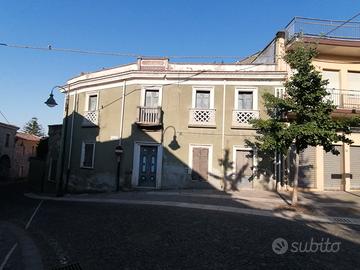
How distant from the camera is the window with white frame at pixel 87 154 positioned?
2058 cm

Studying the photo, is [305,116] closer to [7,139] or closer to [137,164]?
[137,164]

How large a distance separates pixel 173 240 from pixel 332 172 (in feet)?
41.6

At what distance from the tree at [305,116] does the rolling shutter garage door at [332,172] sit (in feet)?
17.1

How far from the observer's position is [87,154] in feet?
68.7

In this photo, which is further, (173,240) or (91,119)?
(91,119)

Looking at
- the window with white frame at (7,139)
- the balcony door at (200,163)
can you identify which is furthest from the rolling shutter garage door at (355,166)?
the window with white frame at (7,139)

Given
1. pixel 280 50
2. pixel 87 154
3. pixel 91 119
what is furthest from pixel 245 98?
pixel 87 154

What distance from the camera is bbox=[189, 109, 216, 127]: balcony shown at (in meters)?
18.4

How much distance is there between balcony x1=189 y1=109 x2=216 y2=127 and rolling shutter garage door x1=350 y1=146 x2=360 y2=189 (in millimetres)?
6983

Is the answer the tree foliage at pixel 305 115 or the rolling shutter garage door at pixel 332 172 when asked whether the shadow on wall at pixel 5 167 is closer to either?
the rolling shutter garage door at pixel 332 172

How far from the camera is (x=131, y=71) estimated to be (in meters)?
19.3

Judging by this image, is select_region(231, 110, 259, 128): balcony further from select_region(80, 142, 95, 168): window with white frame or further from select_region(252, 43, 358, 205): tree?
select_region(80, 142, 95, 168): window with white frame

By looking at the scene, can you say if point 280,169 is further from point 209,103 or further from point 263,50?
point 263,50

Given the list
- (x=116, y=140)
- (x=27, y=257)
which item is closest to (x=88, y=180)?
(x=116, y=140)
